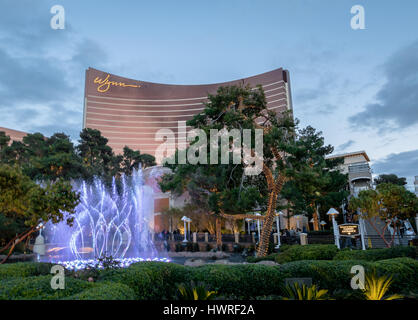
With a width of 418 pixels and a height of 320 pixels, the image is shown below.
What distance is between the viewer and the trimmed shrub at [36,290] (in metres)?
4.42

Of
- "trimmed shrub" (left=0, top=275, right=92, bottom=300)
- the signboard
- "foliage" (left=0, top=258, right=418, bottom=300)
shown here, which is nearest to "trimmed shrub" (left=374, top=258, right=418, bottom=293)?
"foliage" (left=0, top=258, right=418, bottom=300)

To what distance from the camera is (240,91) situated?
14812 millimetres

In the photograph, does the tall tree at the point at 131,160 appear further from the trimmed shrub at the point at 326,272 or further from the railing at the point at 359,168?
the trimmed shrub at the point at 326,272

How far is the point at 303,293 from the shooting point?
576cm

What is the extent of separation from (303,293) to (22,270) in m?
6.96

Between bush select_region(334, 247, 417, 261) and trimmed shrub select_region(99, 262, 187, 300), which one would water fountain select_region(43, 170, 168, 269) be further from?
bush select_region(334, 247, 417, 261)

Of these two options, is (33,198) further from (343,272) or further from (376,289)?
(376,289)

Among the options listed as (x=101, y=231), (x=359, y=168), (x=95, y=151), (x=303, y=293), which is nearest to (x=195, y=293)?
(x=303, y=293)

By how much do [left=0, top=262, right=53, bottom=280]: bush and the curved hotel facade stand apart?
8185cm

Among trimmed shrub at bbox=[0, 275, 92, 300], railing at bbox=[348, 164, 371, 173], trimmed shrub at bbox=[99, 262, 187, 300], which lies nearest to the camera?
trimmed shrub at bbox=[0, 275, 92, 300]

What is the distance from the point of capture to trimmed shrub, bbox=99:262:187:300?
5.83 metres
